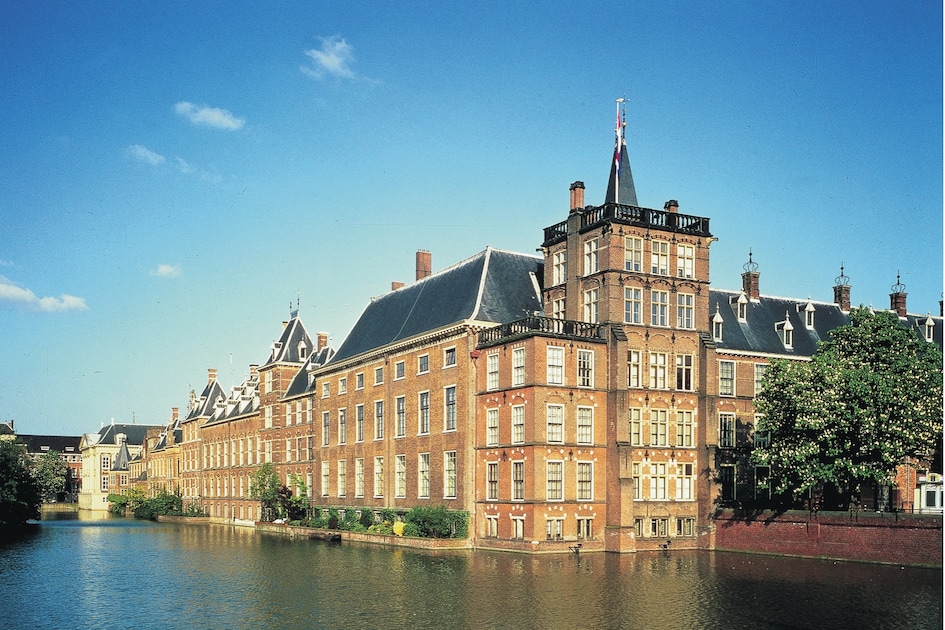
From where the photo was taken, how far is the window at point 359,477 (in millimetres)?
67000

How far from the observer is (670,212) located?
53.9m

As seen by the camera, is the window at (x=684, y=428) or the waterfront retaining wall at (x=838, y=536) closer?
the waterfront retaining wall at (x=838, y=536)

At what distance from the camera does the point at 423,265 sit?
70.9 metres

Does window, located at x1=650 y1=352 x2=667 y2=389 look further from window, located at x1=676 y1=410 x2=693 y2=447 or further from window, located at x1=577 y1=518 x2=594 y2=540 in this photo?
window, located at x1=577 y1=518 x2=594 y2=540

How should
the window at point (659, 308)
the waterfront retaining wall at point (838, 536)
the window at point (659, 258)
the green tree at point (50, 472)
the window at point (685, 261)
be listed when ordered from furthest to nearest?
1. the green tree at point (50, 472)
2. the window at point (685, 261)
3. the window at point (659, 258)
4. the window at point (659, 308)
5. the waterfront retaining wall at point (838, 536)

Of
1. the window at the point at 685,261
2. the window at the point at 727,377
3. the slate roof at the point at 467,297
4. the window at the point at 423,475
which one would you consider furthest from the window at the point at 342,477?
the window at the point at 685,261

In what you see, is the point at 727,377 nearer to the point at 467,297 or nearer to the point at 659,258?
the point at 659,258

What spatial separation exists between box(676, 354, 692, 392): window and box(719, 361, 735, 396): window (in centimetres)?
460

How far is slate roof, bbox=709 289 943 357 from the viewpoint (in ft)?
198

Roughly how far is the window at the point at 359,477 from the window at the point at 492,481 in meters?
16.2

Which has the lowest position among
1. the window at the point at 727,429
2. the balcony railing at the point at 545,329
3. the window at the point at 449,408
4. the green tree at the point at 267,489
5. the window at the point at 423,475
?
the green tree at the point at 267,489

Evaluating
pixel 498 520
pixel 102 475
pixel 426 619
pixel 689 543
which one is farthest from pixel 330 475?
pixel 102 475

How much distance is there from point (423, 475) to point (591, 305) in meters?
15.1

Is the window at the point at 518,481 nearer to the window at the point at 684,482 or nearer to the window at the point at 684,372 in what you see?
the window at the point at 684,482
